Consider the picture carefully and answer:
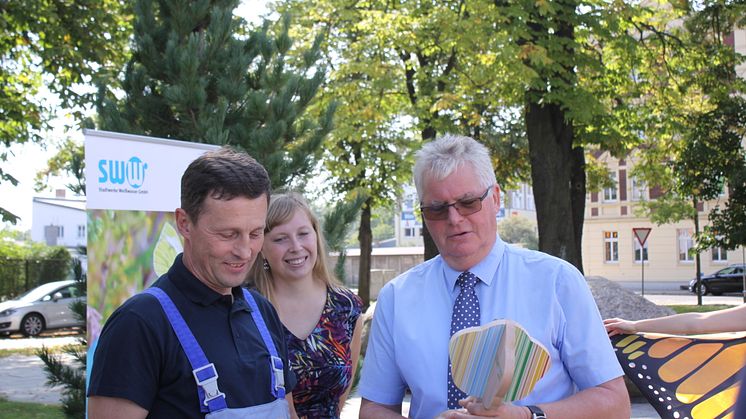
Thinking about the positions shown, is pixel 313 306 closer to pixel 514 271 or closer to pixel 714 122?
pixel 514 271

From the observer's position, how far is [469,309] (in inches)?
102

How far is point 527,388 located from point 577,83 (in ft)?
42.6

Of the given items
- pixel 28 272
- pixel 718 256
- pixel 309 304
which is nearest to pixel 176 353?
pixel 309 304

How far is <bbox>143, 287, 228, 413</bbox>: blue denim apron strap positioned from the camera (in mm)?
2137

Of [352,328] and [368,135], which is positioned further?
[368,135]

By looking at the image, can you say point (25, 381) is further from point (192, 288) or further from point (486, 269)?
point (486, 269)

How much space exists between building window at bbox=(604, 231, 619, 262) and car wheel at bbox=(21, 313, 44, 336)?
128 feet

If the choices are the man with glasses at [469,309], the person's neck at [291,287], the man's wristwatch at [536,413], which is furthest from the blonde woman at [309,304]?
the man's wristwatch at [536,413]

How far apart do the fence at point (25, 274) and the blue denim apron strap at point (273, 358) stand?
92.9ft

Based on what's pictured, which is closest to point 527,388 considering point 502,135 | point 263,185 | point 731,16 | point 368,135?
point 263,185

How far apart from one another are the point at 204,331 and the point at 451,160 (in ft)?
3.24

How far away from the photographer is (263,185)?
7.83 feet

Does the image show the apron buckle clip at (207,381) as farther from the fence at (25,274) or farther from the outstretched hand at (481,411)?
the fence at (25,274)

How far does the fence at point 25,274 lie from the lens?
28.9 meters
